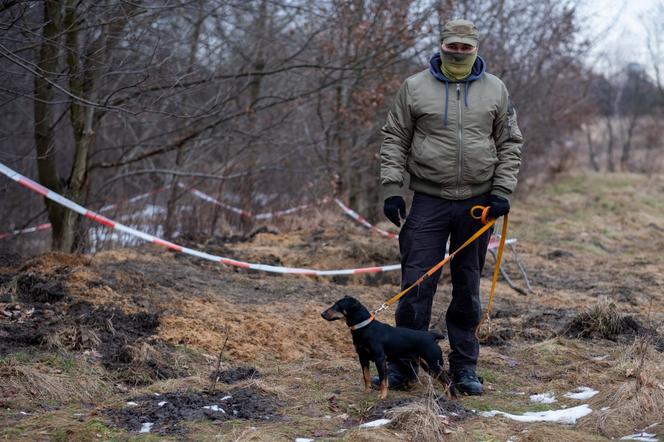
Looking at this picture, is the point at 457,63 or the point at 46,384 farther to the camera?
the point at 457,63

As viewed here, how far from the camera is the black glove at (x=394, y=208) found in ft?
16.9

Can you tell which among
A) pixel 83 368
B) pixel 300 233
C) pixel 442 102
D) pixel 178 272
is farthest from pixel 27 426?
pixel 300 233

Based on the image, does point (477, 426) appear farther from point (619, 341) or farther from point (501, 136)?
point (619, 341)

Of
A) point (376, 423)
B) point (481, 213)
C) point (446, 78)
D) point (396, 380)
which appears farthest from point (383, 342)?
point (446, 78)

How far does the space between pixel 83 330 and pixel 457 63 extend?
121 inches

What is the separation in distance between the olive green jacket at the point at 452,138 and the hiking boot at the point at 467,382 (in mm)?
1125

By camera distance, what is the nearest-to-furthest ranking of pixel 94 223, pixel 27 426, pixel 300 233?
pixel 27 426 < pixel 94 223 < pixel 300 233

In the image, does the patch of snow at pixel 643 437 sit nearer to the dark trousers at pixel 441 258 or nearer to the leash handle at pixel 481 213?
the dark trousers at pixel 441 258

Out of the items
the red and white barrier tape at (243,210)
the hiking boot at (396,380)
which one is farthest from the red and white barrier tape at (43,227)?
the hiking boot at (396,380)

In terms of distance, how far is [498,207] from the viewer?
201 inches

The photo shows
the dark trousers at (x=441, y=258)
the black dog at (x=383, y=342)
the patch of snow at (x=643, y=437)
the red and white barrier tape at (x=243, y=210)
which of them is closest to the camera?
the patch of snow at (x=643, y=437)

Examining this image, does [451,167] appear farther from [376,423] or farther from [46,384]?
[46,384]

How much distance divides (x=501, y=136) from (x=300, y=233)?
289 inches

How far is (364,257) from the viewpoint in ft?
34.6
